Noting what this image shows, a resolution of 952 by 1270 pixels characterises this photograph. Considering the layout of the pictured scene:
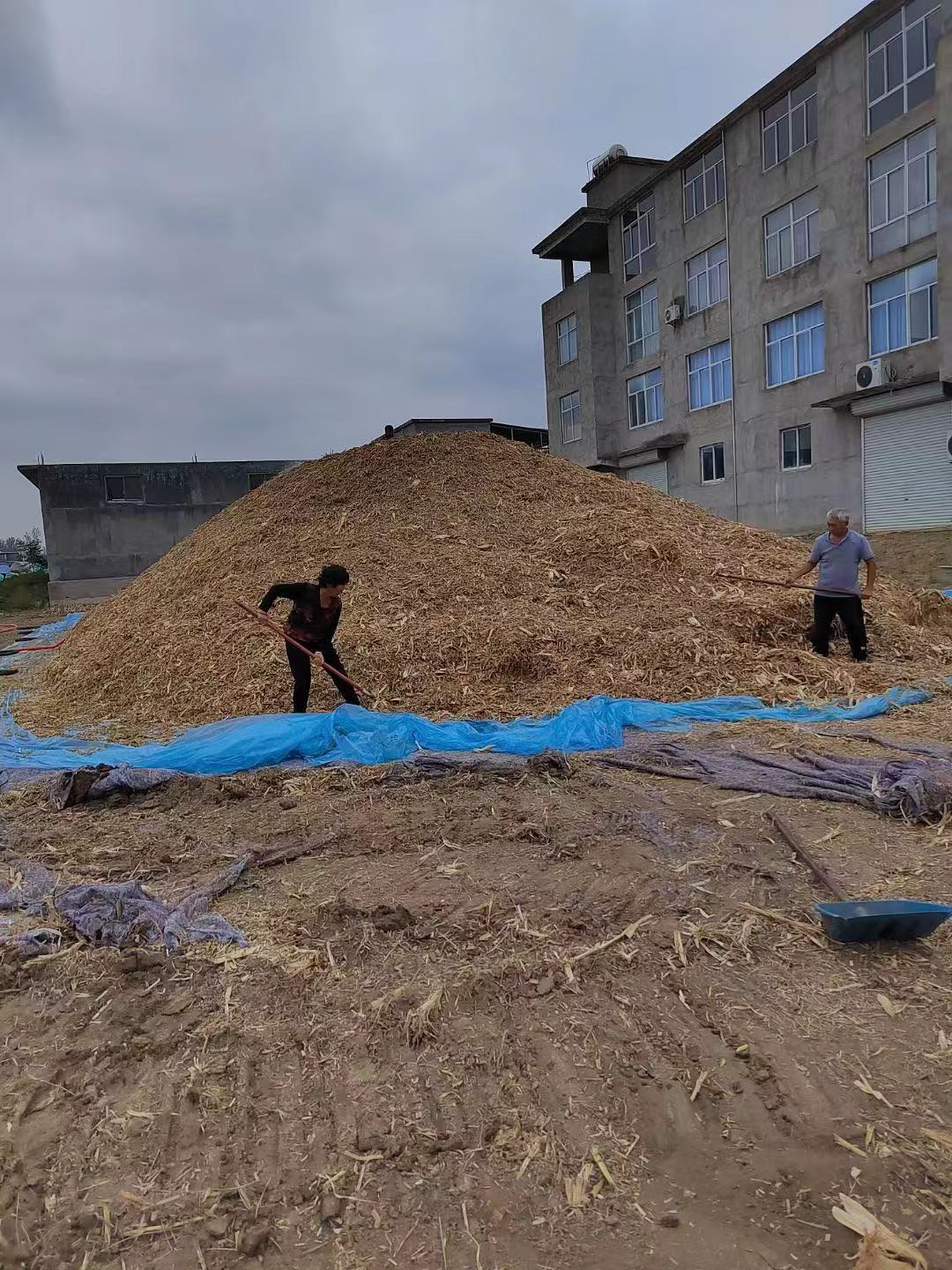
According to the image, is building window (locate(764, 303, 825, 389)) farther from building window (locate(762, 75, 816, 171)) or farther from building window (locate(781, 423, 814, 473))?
building window (locate(762, 75, 816, 171))

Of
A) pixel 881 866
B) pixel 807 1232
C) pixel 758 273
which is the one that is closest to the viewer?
pixel 807 1232

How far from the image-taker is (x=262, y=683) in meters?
7.11

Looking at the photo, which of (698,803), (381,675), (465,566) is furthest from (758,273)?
(698,803)

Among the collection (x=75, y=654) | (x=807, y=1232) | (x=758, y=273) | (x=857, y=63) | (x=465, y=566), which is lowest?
(x=807, y=1232)

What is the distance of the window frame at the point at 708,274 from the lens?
74.6ft

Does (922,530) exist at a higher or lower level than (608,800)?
higher

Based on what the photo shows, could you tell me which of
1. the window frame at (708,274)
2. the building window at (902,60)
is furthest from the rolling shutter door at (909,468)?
the window frame at (708,274)

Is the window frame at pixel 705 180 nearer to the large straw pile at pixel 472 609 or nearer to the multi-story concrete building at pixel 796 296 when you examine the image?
the multi-story concrete building at pixel 796 296

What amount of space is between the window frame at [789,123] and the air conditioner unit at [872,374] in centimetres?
593

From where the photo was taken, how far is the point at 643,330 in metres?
27.2

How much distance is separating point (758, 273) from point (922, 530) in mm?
8957

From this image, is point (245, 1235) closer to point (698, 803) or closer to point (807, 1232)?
point (807, 1232)

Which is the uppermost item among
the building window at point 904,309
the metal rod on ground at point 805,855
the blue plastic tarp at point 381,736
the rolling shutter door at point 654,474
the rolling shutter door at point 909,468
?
the building window at point 904,309

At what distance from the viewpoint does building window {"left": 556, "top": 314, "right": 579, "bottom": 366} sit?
97.4ft
